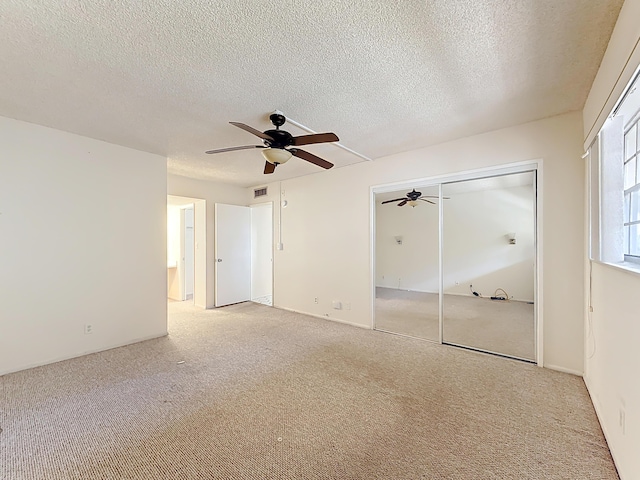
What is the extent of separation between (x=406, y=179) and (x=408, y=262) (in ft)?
5.72

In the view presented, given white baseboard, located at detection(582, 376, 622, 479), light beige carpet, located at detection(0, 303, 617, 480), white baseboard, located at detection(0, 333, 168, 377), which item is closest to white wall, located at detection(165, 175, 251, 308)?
white baseboard, located at detection(0, 333, 168, 377)

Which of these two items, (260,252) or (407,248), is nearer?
(407,248)

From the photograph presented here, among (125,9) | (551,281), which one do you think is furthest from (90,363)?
(551,281)

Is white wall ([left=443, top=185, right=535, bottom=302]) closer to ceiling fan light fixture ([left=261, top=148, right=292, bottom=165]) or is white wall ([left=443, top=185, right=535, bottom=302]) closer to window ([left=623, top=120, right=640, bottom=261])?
window ([left=623, top=120, right=640, bottom=261])

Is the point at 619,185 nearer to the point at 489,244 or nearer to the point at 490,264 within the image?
the point at 489,244

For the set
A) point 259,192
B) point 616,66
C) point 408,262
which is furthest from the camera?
point 259,192

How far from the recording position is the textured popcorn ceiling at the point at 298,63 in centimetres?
151

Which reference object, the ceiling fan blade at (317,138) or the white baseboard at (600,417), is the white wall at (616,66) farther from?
the white baseboard at (600,417)

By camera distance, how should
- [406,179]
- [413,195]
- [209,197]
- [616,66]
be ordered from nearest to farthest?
1. [616,66]
2. [406,179]
3. [413,195]
4. [209,197]

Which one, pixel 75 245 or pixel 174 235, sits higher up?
pixel 174 235

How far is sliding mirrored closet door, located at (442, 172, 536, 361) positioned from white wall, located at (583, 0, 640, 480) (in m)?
1.05

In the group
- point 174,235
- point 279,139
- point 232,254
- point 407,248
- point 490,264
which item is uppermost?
point 279,139

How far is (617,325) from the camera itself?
1670mm

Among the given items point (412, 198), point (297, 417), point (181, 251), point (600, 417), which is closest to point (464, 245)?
point (412, 198)
